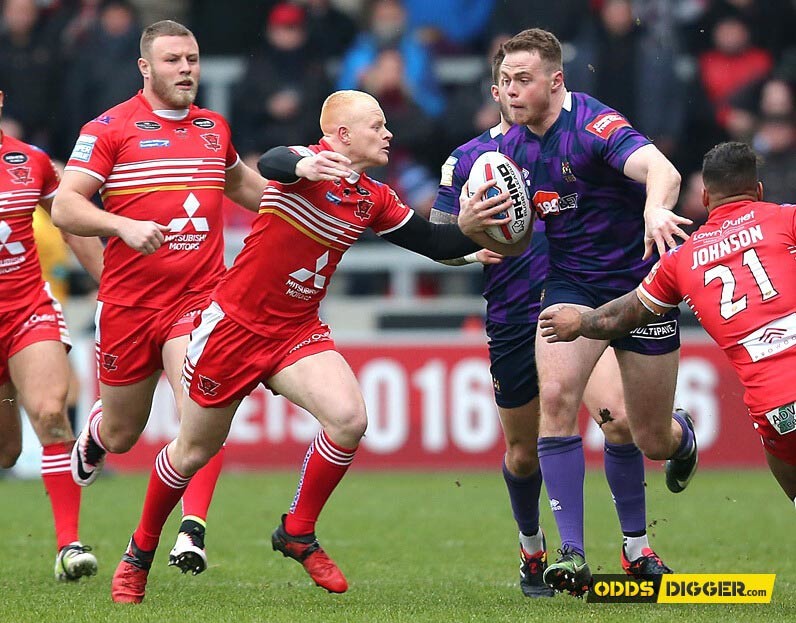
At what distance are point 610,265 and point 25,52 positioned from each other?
431 inches

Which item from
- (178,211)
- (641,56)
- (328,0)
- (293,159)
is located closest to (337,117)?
Answer: (293,159)

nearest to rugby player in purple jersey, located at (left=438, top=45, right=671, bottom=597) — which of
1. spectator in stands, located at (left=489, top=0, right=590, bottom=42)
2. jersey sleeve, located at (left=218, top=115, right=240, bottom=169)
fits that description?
jersey sleeve, located at (left=218, top=115, right=240, bottom=169)

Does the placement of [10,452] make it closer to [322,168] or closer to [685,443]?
[322,168]

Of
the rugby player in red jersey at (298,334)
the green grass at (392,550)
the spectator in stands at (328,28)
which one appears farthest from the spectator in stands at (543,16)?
the rugby player in red jersey at (298,334)

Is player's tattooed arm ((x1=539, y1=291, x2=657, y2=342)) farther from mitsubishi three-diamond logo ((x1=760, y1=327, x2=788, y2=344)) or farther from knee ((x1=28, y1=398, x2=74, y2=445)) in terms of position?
knee ((x1=28, y1=398, x2=74, y2=445))

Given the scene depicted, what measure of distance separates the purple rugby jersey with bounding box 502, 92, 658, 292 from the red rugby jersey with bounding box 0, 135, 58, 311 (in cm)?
268

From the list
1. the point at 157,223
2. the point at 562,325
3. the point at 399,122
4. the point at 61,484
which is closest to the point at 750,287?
the point at 562,325

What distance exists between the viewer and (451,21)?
56.4ft

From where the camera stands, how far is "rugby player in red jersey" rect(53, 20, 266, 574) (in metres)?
7.66

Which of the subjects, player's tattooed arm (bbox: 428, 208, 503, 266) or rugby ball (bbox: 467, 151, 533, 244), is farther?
player's tattooed arm (bbox: 428, 208, 503, 266)

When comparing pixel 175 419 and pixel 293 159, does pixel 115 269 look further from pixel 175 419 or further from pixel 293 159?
pixel 175 419

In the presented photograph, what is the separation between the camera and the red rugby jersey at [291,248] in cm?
689

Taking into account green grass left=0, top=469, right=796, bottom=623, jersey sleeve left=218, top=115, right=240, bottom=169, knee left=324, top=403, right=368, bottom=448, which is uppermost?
jersey sleeve left=218, top=115, right=240, bottom=169

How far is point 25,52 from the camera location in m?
16.7
